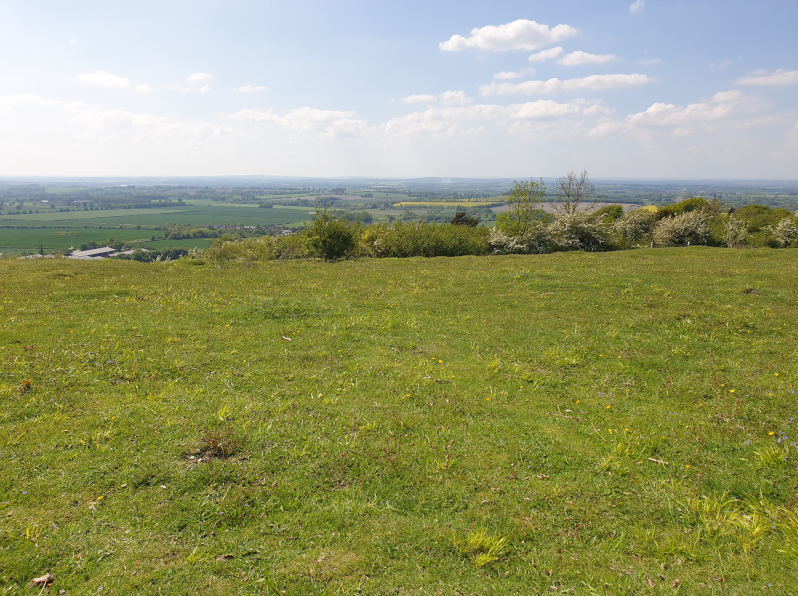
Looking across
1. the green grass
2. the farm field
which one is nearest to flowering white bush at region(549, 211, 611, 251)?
the farm field

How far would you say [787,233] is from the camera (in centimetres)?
4728

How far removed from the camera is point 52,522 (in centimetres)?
583

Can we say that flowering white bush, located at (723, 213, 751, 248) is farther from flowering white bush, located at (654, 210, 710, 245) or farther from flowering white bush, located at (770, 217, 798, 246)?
flowering white bush, located at (770, 217, 798, 246)

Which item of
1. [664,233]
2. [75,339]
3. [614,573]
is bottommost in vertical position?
[614,573]

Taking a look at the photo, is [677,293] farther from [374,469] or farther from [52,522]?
[52,522]

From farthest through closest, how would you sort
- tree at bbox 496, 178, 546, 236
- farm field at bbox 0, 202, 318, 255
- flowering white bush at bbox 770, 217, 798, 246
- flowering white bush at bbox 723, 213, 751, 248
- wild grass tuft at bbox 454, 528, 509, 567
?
farm field at bbox 0, 202, 318, 255 < tree at bbox 496, 178, 546, 236 < flowering white bush at bbox 723, 213, 751, 248 < flowering white bush at bbox 770, 217, 798, 246 < wild grass tuft at bbox 454, 528, 509, 567

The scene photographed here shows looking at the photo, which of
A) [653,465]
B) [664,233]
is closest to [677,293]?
[653,465]

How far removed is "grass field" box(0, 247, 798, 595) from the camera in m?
5.37

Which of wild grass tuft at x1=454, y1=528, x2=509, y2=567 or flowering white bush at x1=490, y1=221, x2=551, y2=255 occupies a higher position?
flowering white bush at x1=490, y1=221, x2=551, y2=255

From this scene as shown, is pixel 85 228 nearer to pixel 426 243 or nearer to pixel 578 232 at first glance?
pixel 426 243

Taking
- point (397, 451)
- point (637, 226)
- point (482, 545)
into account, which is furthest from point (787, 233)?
point (482, 545)

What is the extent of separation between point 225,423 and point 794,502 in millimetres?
9635

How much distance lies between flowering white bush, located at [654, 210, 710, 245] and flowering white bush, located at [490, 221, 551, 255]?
17.7 meters

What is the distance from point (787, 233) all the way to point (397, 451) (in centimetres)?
5935
